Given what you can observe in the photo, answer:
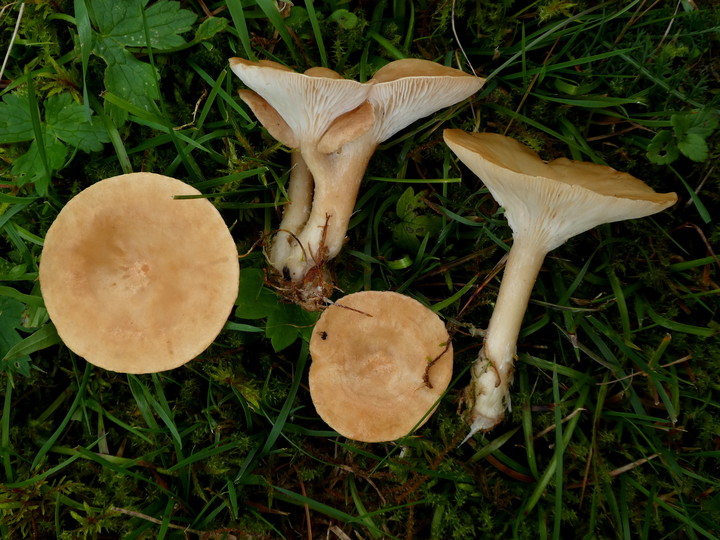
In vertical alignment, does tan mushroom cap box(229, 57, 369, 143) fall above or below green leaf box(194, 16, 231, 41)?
below

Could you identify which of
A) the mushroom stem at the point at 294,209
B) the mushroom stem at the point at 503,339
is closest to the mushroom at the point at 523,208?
the mushroom stem at the point at 503,339

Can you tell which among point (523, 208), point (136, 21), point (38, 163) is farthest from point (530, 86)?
point (38, 163)

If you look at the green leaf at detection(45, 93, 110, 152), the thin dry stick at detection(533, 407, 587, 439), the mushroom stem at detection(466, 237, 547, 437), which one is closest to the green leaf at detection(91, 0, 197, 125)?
the green leaf at detection(45, 93, 110, 152)

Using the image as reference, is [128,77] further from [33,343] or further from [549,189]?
[549,189]

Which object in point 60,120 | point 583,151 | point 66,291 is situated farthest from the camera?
point 583,151

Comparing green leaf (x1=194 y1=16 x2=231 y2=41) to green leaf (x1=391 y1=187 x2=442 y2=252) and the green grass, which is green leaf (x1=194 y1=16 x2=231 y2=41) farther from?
green leaf (x1=391 y1=187 x2=442 y2=252)

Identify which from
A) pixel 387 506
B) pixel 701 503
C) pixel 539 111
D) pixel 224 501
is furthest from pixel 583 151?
pixel 224 501

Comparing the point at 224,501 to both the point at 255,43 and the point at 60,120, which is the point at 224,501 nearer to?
the point at 60,120
